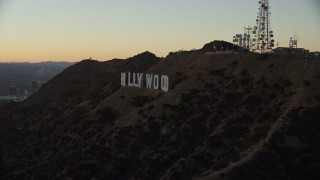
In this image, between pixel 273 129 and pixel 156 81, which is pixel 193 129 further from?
pixel 156 81

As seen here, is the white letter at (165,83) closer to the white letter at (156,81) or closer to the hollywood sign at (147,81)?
the hollywood sign at (147,81)

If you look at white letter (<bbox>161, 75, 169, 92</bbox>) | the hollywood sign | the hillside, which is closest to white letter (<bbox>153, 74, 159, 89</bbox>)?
the hollywood sign

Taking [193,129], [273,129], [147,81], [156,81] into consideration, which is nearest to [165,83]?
A: [156,81]

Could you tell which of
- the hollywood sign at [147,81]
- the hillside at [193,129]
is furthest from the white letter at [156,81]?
the hillside at [193,129]

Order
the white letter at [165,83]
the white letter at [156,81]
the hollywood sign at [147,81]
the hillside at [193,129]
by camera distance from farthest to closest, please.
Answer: the white letter at [156,81]
the hollywood sign at [147,81]
the white letter at [165,83]
the hillside at [193,129]

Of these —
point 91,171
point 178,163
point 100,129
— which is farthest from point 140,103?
point 178,163

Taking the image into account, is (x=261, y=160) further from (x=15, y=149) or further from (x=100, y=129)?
(x=15, y=149)

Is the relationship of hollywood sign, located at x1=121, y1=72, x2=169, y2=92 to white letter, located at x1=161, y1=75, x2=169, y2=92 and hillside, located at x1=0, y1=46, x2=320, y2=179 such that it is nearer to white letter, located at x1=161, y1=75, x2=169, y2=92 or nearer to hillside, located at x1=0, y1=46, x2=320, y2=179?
white letter, located at x1=161, y1=75, x2=169, y2=92
